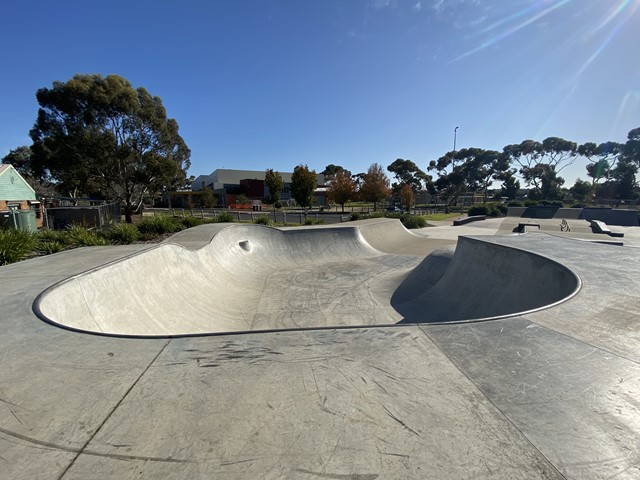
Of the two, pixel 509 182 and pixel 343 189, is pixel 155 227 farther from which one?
pixel 509 182

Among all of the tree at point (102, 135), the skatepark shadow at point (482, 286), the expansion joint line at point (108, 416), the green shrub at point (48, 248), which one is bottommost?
the skatepark shadow at point (482, 286)

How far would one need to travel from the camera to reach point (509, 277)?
7047 mm

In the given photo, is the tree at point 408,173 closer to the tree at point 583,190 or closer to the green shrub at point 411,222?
the tree at point 583,190

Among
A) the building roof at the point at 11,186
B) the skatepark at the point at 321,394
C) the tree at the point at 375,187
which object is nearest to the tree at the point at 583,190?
the tree at the point at 375,187

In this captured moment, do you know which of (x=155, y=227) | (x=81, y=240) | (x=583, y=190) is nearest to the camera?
(x=81, y=240)

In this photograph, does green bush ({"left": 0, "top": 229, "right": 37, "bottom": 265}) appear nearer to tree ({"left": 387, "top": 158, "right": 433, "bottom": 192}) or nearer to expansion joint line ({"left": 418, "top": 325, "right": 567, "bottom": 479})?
expansion joint line ({"left": 418, "top": 325, "right": 567, "bottom": 479})

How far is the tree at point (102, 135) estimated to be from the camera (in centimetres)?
2275

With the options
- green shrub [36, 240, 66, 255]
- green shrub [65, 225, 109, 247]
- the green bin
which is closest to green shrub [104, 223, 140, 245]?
green shrub [65, 225, 109, 247]

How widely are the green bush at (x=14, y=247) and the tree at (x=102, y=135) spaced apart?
1824 centimetres

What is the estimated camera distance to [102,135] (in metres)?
23.5

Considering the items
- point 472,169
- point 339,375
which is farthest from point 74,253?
point 472,169

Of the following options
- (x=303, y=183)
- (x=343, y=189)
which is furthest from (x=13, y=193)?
(x=343, y=189)

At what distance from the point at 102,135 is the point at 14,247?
19844 mm

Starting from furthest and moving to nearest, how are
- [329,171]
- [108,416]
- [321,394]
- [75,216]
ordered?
[329,171] → [75,216] → [321,394] → [108,416]
